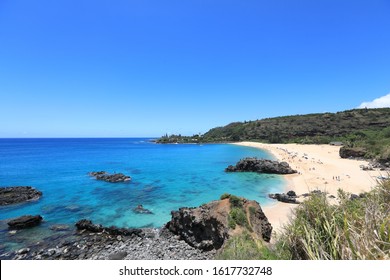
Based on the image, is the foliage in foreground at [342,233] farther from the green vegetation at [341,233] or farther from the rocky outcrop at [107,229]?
the rocky outcrop at [107,229]

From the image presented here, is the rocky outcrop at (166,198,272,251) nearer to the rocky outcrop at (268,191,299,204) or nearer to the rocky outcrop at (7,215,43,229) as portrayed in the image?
the rocky outcrop at (268,191,299,204)

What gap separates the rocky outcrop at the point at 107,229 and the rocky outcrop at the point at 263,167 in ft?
88.2

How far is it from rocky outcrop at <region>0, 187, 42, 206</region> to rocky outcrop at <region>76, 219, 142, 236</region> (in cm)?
1297

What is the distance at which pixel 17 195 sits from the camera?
25047 millimetres

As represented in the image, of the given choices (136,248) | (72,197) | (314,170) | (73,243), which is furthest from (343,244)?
A: (314,170)

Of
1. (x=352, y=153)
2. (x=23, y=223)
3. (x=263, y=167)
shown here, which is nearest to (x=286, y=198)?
(x=263, y=167)

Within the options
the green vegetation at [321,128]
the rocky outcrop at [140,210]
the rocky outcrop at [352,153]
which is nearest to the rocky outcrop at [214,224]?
the rocky outcrop at [140,210]

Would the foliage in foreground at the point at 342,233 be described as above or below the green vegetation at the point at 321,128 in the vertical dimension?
below

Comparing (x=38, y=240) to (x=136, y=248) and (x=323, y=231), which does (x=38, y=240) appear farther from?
(x=323, y=231)

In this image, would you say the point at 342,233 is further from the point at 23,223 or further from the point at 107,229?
the point at 23,223

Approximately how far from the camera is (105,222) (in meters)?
17.2

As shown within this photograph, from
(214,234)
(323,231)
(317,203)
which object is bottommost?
(214,234)

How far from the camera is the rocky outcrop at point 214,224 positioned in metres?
11.9

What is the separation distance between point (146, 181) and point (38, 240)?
19057 millimetres
